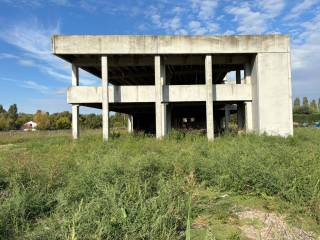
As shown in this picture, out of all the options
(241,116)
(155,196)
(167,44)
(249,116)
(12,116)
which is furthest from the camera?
(12,116)

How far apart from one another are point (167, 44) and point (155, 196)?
14891 mm

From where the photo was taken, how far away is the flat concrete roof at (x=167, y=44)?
60.1 feet

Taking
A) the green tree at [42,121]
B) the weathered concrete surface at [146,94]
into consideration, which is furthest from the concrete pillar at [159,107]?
the green tree at [42,121]

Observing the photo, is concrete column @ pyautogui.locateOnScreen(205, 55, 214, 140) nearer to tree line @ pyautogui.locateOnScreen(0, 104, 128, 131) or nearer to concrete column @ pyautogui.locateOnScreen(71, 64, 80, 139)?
concrete column @ pyautogui.locateOnScreen(71, 64, 80, 139)

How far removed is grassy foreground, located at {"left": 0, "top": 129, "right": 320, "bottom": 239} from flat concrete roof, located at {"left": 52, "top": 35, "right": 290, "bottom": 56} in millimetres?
12154

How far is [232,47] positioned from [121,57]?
26.0ft

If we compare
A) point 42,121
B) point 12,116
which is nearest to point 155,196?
point 42,121

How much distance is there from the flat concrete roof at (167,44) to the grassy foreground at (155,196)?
12154mm

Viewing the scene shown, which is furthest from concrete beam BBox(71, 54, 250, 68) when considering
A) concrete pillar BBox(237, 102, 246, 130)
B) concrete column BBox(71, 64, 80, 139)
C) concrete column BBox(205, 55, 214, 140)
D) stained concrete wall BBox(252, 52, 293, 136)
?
concrete pillar BBox(237, 102, 246, 130)

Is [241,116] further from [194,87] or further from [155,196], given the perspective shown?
[155,196]

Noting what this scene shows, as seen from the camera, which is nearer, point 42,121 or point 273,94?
point 273,94

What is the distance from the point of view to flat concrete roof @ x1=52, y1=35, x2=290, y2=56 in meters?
18.3

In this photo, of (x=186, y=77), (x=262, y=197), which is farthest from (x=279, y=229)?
(x=186, y=77)

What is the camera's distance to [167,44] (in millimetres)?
18625
